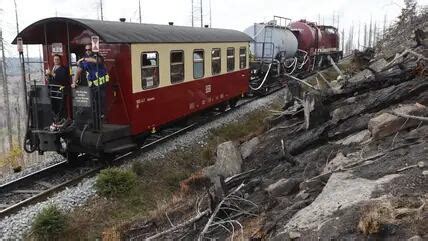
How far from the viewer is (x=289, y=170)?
720cm

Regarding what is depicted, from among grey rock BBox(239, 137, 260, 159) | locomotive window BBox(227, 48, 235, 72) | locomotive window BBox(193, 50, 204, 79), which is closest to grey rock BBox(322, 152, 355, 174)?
grey rock BBox(239, 137, 260, 159)

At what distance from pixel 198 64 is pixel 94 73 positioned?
460cm

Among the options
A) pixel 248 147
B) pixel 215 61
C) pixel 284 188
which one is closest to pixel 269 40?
pixel 215 61

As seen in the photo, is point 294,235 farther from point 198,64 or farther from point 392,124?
point 198,64

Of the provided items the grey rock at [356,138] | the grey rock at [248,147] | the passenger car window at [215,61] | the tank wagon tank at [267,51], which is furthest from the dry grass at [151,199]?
the tank wagon tank at [267,51]

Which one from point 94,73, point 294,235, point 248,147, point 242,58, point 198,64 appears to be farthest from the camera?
point 242,58

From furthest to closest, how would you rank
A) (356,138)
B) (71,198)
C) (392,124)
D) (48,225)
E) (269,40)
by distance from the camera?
(269,40) < (71,198) < (356,138) < (48,225) < (392,124)

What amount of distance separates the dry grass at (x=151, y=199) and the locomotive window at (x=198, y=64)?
2.24 m

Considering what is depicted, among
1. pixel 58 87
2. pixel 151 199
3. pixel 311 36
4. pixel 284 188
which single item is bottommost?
pixel 151 199

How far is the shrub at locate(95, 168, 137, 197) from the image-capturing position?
8672 millimetres

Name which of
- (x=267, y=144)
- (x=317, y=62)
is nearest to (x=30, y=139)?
(x=267, y=144)

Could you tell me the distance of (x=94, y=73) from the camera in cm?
959

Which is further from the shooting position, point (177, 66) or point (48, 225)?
point (177, 66)

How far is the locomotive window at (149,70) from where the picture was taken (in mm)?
10646
